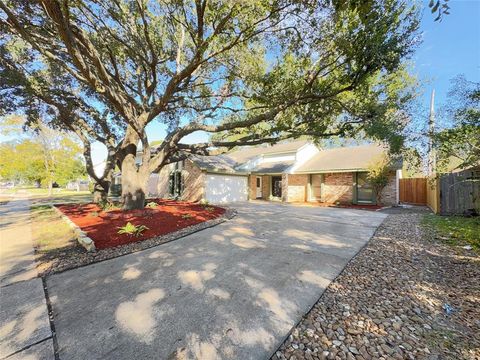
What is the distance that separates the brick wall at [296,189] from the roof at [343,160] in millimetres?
1017

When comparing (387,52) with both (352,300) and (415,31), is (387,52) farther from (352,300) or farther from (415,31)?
(352,300)

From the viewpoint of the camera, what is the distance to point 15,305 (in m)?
3.08

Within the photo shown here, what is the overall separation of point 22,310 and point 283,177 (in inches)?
683

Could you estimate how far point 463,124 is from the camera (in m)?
6.75

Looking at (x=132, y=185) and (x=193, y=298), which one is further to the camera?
(x=132, y=185)

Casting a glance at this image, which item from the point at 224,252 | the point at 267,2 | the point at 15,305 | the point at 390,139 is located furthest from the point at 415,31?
the point at 15,305

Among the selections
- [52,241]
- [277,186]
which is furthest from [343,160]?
[52,241]

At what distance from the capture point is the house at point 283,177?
15.7 m

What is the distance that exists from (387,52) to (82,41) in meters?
8.28

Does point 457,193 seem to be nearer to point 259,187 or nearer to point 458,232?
point 458,232

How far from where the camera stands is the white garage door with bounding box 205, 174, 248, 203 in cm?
1620

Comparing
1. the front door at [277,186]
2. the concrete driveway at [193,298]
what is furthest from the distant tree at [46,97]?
the front door at [277,186]

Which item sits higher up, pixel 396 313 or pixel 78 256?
pixel 78 256

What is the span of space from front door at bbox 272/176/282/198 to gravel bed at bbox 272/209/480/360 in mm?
15329
